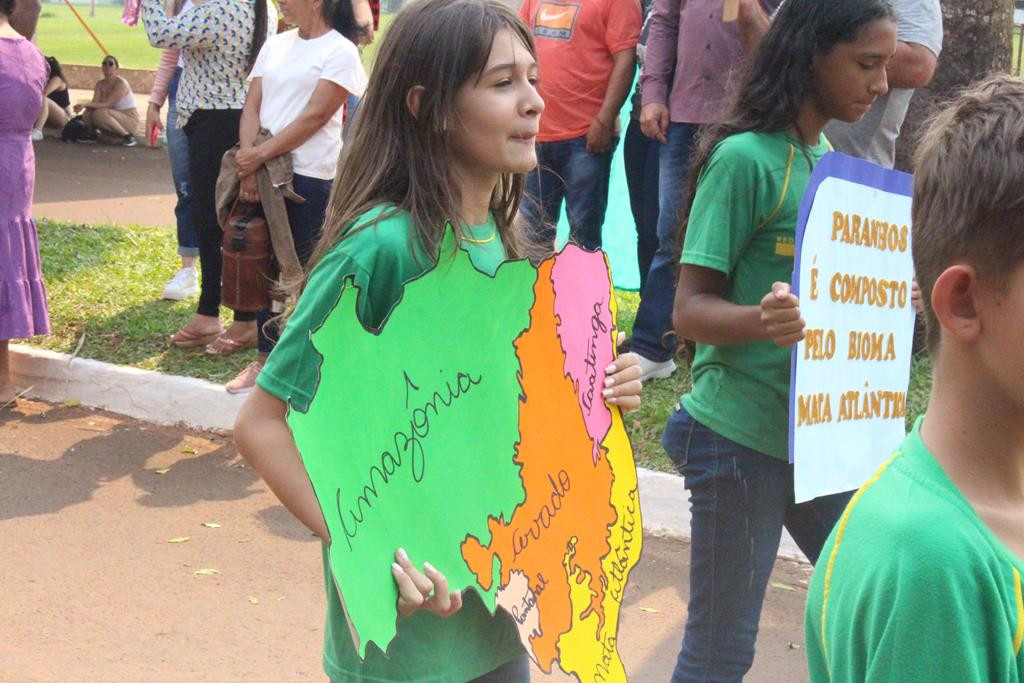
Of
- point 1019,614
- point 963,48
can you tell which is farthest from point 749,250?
point 963,48

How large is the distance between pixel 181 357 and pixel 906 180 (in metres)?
4.53

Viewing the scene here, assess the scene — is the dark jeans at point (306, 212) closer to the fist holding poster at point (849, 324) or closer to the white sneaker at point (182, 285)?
the white sneaker at point (182, 285)

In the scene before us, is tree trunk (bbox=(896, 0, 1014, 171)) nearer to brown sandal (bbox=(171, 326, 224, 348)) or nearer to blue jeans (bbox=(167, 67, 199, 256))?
brown sandal (bbox=(171, 326, 224, 348))

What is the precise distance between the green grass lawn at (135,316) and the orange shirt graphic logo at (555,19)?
50.7 inches

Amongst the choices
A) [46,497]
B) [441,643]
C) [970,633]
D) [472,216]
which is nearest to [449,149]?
[472,216]

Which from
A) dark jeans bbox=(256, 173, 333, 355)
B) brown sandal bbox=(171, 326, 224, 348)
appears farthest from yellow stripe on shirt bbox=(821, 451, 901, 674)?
brown sandal bbox=(171, 326, 224, 348)

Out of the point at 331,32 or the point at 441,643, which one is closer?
the point at 441,643

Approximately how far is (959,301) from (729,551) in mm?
1446

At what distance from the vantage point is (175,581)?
14.5 feet

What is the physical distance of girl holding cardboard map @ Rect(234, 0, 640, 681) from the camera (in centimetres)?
199

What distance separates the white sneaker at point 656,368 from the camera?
19.5 feet

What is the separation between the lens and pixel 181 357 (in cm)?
667

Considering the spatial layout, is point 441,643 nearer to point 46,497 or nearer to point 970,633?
point 970,633

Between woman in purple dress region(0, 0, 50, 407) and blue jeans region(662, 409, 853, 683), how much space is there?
15.0 feet
